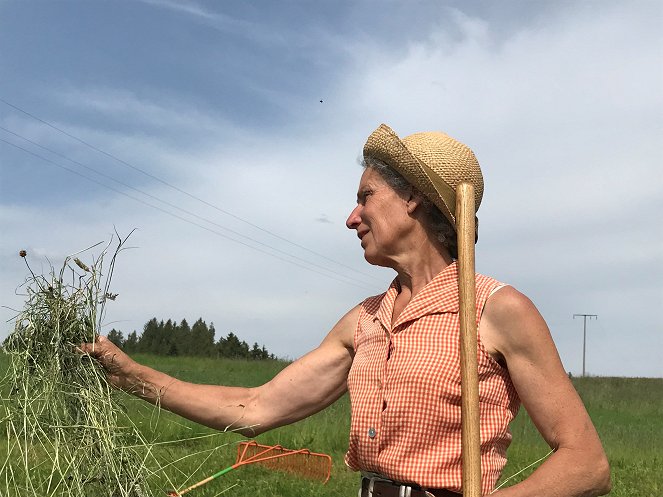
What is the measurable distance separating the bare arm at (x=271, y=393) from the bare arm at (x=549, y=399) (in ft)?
2.47

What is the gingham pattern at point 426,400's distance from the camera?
2604 mm

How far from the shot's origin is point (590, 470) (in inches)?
99.6

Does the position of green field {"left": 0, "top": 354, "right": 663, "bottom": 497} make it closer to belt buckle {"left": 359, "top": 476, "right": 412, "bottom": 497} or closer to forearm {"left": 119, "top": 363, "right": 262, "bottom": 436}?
forearm {"left": 119, "top": 363, "right": 262, "bottom": 436}

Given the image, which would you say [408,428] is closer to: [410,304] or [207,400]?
[410,304]

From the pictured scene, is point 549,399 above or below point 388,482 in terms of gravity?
above

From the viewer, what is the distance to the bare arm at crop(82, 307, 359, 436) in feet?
10.8

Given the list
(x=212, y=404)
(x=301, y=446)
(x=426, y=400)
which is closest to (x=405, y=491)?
(x=426, y=400)

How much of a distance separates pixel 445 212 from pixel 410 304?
0.32 m

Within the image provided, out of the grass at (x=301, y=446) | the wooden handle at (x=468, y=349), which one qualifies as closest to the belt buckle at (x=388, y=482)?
the wooden handle at (x=468, y=349)

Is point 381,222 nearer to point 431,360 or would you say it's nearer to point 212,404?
point 431,360

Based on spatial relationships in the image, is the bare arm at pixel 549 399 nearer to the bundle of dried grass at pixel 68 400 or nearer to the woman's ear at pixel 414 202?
the woman's ear at pixel 414 202

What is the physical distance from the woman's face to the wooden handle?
0.72ft

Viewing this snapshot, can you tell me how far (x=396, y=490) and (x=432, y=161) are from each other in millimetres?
1046

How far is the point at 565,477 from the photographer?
250 centimetres
